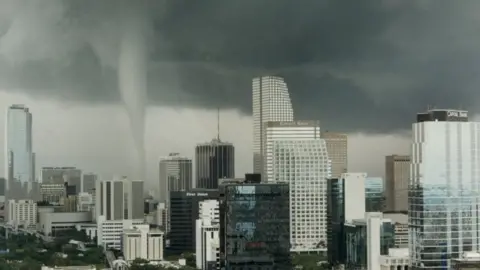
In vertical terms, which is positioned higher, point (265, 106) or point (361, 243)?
point (265, 106)

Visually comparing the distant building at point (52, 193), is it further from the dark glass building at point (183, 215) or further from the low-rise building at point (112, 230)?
the dark glass building at point (183, 215)

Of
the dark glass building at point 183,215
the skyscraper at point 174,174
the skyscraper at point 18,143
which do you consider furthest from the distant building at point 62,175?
the dark glass building at point 183,215

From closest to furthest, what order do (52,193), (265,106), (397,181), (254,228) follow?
(254,228)
(397,181)
(265,106)
(52,193)

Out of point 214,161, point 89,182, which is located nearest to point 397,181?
point 214,161

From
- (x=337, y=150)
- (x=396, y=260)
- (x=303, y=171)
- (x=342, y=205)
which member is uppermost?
(x=337, y=150)

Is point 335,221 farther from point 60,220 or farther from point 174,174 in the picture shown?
point 60,220

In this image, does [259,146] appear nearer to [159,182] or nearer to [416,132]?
[159,182]
